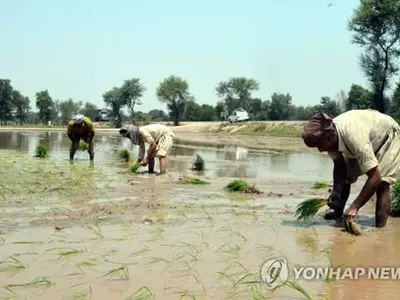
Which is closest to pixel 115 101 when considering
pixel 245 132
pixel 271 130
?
pixel 245 132

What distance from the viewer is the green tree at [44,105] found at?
8150 cm

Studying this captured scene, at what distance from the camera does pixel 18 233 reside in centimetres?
577

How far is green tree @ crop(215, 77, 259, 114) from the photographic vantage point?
265ft

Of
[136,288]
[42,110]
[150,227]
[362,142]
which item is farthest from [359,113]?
[42,110]

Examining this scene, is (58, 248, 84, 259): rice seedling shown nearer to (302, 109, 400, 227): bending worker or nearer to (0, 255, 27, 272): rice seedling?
(0, 255, 27, 272): rice seedling

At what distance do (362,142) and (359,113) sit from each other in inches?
20.0

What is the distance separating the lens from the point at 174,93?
77.7 m

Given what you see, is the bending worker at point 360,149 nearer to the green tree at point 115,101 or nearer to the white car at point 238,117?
the white car at point 238,117

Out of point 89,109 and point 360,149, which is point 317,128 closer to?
point 360,149

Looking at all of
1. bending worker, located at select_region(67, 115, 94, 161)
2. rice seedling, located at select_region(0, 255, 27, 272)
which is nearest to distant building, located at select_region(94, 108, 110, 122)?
bending worker, located at select_region(67, 115, 94, 161)

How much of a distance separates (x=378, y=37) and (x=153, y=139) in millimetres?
33880

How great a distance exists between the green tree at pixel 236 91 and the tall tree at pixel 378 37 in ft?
124

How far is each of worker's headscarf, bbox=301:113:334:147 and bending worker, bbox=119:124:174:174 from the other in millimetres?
6604

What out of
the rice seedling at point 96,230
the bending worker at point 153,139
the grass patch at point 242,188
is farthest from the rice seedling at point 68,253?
the bending worker at point 153,139
